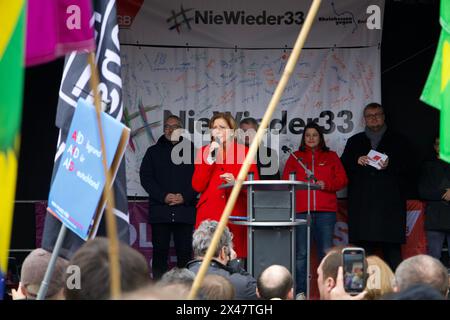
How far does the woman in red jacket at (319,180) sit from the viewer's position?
9.75 metres

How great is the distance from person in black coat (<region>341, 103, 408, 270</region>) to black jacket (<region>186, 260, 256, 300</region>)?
3.94 m

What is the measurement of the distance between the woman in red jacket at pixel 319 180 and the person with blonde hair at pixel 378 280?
5106mm

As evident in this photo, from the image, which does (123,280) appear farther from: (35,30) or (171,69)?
(171,69)

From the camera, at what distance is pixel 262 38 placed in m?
10.7

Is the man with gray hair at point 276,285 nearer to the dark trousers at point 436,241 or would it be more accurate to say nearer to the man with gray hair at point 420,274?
the man with gray hair at point 420,274

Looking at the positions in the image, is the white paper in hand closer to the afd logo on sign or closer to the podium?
the afd logo on sign

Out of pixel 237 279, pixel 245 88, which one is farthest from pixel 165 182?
pixel 237 279

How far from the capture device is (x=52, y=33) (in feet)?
14.4

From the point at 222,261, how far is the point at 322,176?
3482 mm

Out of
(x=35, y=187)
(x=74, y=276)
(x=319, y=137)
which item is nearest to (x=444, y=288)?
(x=74, y=276)

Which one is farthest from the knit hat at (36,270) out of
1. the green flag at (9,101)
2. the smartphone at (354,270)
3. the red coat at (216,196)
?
the red coat at (216,196)

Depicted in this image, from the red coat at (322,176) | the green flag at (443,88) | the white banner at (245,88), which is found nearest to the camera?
the green flag at (443,88)

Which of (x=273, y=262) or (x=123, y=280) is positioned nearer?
(x=123, y=280)

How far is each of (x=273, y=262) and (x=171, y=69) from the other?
144 inches
